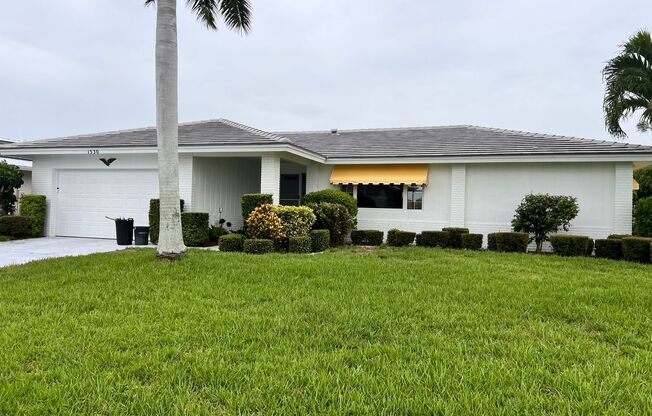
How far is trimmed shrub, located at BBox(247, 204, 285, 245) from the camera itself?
13109 mm

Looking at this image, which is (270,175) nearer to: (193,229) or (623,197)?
(193,229)

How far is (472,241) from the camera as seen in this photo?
48.4 ft

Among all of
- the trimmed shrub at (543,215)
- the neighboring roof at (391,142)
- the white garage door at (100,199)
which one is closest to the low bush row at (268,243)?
the neighboring roof at (391,142)

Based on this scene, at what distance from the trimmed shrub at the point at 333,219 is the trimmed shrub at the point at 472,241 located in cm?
439

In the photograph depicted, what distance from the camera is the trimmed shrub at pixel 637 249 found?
12086 millimetres

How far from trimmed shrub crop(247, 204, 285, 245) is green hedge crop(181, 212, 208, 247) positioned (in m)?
2.52

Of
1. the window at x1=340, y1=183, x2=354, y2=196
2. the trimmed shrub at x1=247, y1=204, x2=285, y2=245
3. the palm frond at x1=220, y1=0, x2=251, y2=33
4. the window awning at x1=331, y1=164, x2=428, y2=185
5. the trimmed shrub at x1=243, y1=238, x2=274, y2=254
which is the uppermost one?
the palm frond at x1=220, y1=0, x2=251, y2=33

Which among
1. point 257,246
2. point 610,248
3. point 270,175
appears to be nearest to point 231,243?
point 257,246

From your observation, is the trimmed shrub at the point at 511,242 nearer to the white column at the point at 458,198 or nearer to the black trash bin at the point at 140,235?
the white column at the point at 458,198

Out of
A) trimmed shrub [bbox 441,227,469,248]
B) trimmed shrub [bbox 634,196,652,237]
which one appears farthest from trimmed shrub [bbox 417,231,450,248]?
trimmed shrub [bbox 634,196,652,237]

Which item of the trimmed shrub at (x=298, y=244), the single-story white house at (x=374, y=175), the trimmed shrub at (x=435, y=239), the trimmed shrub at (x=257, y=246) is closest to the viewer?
the trimmed shrub at (x=257, y=246)

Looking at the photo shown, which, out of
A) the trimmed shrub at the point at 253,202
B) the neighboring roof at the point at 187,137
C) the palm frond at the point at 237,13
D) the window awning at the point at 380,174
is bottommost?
the trimmed shrub at the point at 253,202

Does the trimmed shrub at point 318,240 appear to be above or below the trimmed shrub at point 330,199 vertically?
below

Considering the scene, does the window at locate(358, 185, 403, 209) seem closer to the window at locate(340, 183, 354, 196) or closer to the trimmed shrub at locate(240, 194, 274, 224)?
the window at locate(340, 183, 354, 196)
